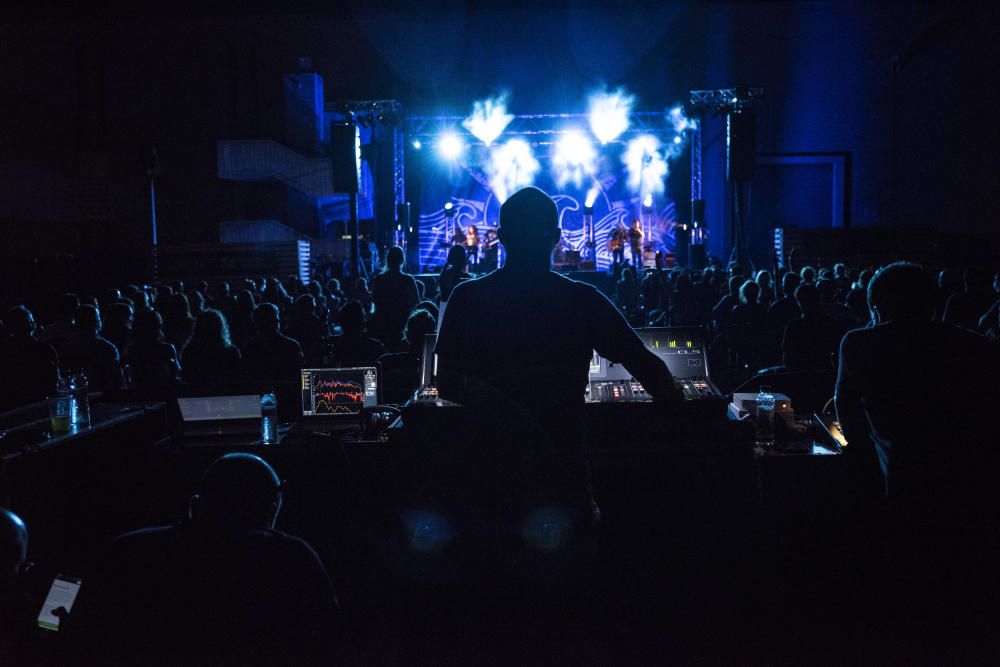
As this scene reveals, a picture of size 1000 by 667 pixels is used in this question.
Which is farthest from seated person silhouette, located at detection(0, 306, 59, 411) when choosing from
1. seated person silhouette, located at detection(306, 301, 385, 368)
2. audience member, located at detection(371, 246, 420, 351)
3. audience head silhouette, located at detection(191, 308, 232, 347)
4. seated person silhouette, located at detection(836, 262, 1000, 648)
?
seated person silhouette, located at detection(836, 262, 1000, 648)

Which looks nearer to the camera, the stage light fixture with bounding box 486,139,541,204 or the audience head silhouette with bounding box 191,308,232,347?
the audience head silhouette with bounding box 191,308,232,347

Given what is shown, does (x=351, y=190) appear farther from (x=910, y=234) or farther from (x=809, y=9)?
(x=809, y=9)

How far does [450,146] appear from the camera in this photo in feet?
58.0

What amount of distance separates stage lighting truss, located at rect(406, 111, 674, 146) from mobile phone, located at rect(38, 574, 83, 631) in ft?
50.8

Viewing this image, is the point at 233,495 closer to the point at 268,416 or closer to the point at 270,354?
the point at 268,416

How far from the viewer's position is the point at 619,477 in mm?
2768

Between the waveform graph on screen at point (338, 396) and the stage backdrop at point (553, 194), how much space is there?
1426 centimetres

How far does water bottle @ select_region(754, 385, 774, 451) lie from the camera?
2975 millimetres

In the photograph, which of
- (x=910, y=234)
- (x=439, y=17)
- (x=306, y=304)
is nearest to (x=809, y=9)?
(x=910, y=234)

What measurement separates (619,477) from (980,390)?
1.20 metres

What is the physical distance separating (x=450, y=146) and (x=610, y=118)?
12.7ft

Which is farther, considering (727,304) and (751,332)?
(727,304)

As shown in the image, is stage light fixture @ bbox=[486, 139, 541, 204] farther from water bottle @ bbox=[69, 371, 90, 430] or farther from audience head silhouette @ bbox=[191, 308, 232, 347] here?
water bottle @ bbox=[69, 371, 90, 430]

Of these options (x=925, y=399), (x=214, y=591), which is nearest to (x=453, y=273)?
(x=925, y=399)
